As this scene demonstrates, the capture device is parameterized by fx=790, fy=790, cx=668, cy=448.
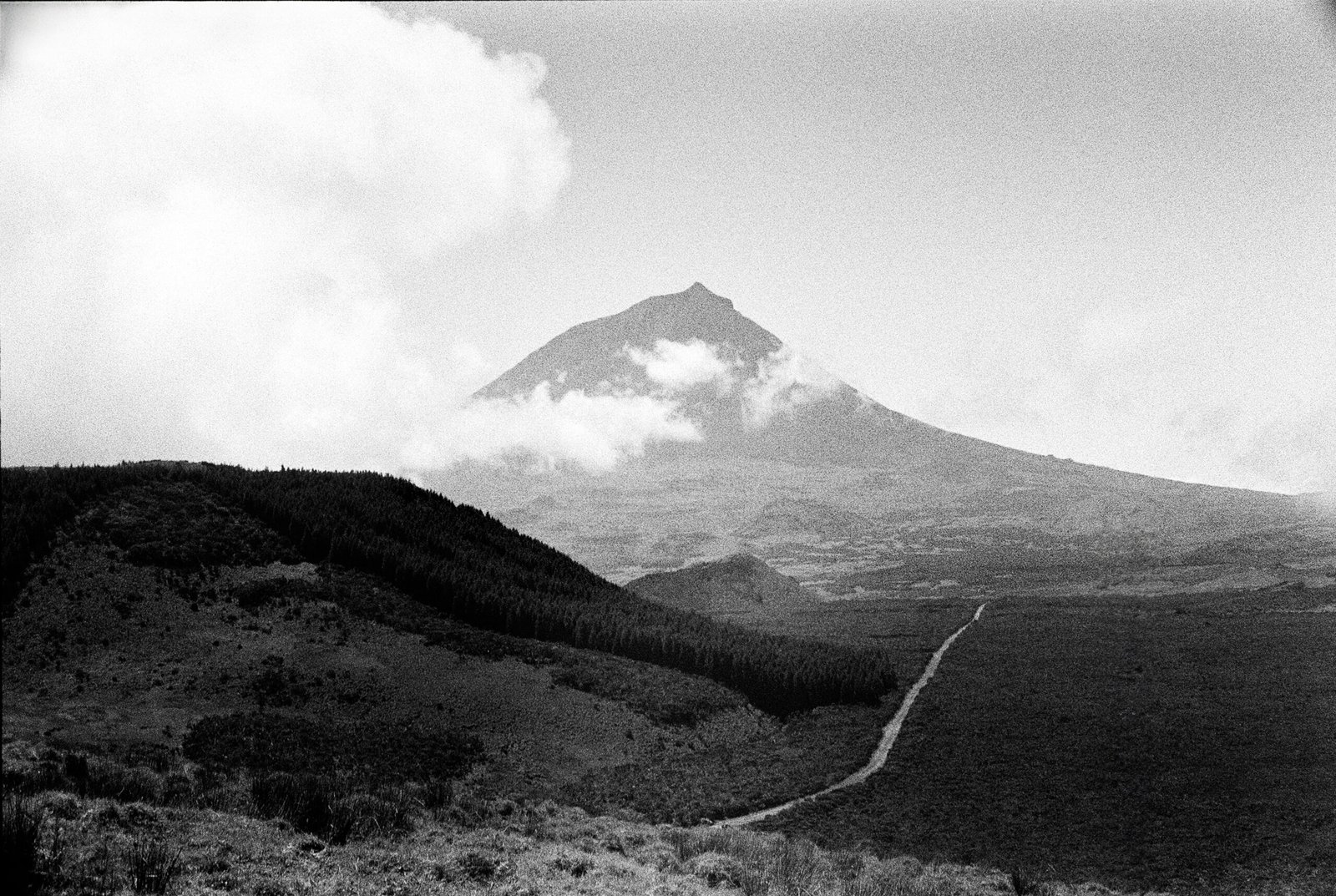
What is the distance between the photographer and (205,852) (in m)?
8.84

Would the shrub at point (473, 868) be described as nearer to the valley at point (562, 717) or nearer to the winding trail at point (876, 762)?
the valley at point (562, 717)

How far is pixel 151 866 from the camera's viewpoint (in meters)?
7.90

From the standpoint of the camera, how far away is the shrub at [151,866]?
7.56 meters

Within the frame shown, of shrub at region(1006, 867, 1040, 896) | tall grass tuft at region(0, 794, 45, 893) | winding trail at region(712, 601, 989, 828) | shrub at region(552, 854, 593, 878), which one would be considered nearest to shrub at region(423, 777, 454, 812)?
shrub at region(552, 854, 593, 878)

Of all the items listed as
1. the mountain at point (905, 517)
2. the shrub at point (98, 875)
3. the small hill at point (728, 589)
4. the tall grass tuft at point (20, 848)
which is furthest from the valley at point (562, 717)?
the mountain at point (905, 517)

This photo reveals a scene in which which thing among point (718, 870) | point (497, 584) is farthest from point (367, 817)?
point (497, 584)

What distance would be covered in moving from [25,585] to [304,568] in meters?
18.4

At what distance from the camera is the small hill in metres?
72.6

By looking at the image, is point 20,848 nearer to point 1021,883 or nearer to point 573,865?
point 573,865

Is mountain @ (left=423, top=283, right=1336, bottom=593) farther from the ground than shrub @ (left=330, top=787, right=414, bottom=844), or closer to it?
farther from the ground

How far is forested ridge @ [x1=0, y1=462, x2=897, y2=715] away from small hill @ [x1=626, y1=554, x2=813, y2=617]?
26870 millimetres

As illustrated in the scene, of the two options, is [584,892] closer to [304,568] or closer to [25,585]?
[25,585]

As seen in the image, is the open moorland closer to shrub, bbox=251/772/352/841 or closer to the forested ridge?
shrub, bbox=251/772/352/841

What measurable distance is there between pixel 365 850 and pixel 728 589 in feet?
221
